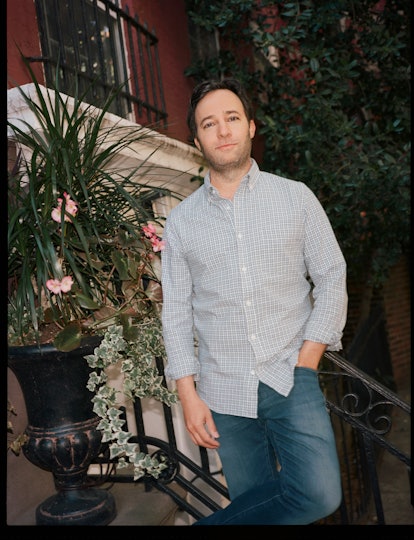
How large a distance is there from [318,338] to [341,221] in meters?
3.02

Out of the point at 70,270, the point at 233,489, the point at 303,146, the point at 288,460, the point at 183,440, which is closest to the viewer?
the point at 288,460

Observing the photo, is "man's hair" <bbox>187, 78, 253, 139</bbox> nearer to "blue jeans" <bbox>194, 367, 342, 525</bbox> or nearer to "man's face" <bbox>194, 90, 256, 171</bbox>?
"man's face" <bbox>194, 90, 256, 171</bbox>

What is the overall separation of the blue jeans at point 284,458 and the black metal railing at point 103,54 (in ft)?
7.09

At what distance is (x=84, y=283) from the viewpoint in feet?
7.21

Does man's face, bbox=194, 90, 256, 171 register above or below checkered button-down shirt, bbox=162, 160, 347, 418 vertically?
above

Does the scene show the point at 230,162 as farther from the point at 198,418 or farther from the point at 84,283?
the point at 198,418

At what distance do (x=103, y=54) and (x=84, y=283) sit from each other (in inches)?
95.8

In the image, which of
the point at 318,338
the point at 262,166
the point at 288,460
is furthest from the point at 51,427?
the point at 262,166

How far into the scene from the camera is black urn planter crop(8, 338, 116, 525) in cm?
213

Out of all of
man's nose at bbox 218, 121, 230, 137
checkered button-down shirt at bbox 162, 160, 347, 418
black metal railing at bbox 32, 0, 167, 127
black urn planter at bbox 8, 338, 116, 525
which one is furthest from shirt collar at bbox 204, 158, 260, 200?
black metal railing at bbox 32, 0, 167, 127

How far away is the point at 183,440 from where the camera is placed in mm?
4176

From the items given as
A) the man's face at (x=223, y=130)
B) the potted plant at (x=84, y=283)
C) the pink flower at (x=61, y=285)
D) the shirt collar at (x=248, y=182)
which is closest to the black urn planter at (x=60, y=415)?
the potted plant at (x=84, y=283)

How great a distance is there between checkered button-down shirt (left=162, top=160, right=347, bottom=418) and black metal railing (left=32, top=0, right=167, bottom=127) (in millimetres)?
1710

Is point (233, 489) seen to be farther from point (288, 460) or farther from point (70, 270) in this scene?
point (70, 270)
